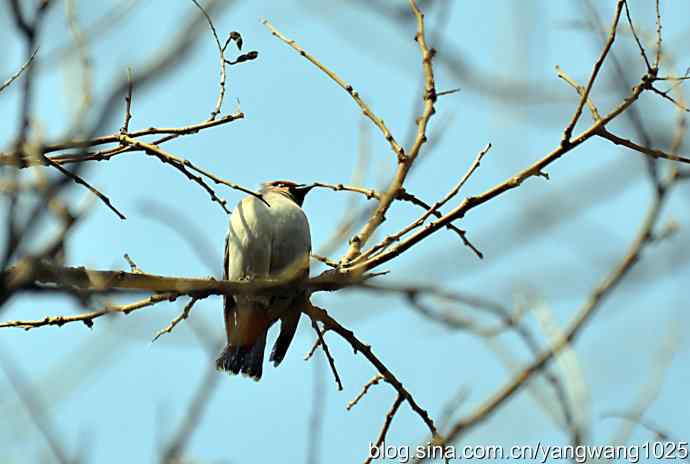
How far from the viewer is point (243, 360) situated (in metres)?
6.31

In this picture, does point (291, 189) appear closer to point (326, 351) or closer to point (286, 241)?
point (286, 241)

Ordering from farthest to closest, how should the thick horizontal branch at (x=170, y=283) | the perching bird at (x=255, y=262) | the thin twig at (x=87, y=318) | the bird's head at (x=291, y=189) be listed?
the bird's head at (x=291, y=189) < the perching bird at (x=255, y=262) < the thin twig at (x=87, y=318) < the thick horizontal branch at (x=170, y=283)

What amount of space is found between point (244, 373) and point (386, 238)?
2392 mm

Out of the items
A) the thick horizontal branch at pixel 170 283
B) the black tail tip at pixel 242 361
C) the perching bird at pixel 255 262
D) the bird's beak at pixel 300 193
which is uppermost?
the bird's beak at pixel 300 193

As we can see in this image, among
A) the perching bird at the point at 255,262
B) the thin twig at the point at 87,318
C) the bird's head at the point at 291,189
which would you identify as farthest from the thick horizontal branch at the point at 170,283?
the bird's head at the point at 291,189

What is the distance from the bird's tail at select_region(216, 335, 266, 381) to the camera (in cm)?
627

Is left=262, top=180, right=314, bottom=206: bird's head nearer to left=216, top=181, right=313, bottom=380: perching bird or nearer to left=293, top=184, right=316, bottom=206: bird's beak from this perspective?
left=293, top=184, right=316, bottom=206: bird's beak

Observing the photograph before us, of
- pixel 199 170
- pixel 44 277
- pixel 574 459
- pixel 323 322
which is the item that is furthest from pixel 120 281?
pixel 574 459

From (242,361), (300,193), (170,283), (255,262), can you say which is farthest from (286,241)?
(170,283)

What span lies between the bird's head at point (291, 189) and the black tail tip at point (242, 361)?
145 cm

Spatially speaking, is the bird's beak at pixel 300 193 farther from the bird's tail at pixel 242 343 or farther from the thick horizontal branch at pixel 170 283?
the thick horizontal branch at pixel 170 283

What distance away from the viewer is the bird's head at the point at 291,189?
24.1ft

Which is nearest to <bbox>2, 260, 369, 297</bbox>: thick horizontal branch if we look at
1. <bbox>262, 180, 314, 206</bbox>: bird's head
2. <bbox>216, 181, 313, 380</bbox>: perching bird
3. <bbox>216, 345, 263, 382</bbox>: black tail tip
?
<bbox>216, 181, 313, 380</bbox>: perching bird

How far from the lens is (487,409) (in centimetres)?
274
